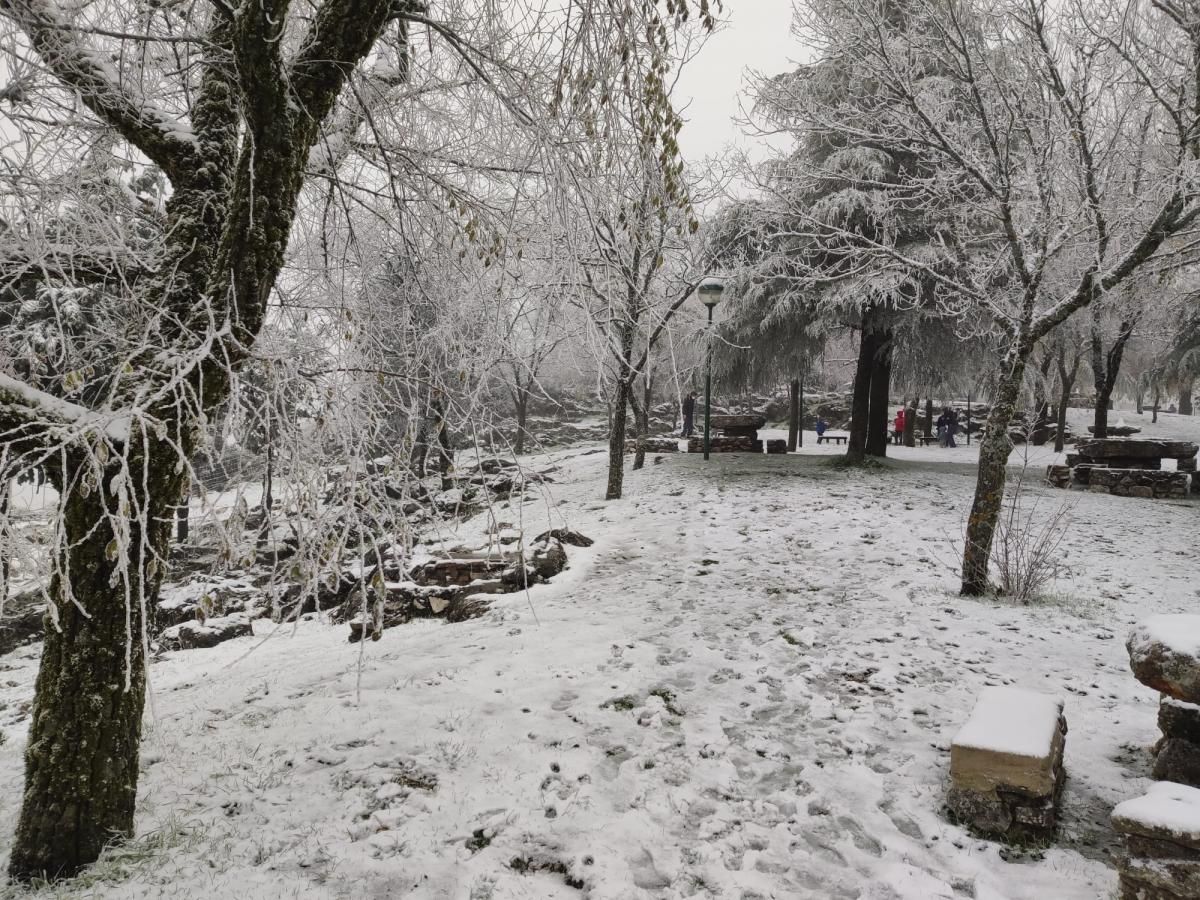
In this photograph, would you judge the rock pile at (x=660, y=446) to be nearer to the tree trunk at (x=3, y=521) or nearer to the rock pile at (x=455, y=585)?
the rock pile at (x=455, y=585)

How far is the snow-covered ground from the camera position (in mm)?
3086

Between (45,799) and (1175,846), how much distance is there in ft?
15.3

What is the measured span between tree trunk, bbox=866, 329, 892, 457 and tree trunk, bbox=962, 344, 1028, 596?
286 inches

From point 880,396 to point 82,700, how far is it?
14.9 meters

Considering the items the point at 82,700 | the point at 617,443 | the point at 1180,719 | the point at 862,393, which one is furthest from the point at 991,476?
the point at 862,393

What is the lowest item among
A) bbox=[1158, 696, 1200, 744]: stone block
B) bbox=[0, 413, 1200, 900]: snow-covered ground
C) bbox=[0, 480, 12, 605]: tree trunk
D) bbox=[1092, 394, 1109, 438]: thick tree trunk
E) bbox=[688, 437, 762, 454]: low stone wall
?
bbox=[0, 413, 1200, 900]: snow-covered ground

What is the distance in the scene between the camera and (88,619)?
2.99 m

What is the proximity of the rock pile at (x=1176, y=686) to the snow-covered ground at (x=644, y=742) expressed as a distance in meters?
0.29

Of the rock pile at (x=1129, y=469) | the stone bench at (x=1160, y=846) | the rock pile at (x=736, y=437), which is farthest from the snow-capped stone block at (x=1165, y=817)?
the rock pile at (x=736, y=437)

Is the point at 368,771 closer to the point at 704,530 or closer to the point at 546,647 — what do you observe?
the point at 546,647

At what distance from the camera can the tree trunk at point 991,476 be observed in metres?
6.66

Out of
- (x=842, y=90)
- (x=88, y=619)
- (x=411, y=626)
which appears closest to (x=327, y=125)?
(x=88, y=619)

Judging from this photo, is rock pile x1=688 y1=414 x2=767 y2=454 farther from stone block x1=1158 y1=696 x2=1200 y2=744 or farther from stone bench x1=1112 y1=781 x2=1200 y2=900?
stone bench x1=1112 y1=781 x2=1200 y2=900

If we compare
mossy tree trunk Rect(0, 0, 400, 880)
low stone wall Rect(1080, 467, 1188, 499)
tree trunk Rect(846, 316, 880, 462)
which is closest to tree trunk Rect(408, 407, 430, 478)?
mossy tree trunk Rect(0, 0, 400, 880)
